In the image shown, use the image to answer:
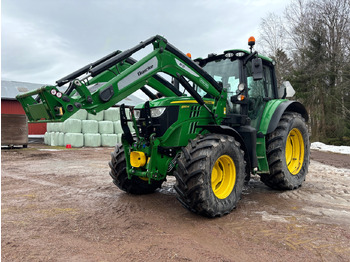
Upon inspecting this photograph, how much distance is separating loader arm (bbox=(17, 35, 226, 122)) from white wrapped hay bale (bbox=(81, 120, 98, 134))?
40.8 ft

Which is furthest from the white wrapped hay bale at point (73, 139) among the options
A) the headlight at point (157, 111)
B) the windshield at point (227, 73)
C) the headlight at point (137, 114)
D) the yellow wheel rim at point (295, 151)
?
the headlight at point (157, 111)

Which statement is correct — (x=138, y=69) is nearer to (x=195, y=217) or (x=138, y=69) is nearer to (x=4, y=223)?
(x=195, y=217)

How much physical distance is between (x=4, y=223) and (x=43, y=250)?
1140 millimetres

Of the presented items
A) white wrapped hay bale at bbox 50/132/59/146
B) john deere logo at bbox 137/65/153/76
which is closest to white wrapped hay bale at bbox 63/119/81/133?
white wrapped hay bale at bbox 50/132/59/146

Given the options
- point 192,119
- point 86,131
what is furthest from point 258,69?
point 86,131

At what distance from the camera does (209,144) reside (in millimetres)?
3791

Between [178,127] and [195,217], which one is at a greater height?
[178,127]

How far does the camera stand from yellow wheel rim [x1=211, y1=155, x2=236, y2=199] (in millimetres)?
4152

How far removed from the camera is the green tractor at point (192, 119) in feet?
11.7

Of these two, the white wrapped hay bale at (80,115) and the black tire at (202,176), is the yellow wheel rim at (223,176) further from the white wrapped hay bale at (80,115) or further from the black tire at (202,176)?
the white wrapped hay bale at (80,115)

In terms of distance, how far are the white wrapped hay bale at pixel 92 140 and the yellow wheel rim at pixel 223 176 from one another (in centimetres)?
1304

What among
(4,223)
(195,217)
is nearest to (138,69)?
(195,217)

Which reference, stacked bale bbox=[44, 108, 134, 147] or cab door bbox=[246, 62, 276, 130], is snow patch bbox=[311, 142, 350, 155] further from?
cab door bbox=[246, 62, 276, 130]

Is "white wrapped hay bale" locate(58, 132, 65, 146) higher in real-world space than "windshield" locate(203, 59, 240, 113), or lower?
lower
